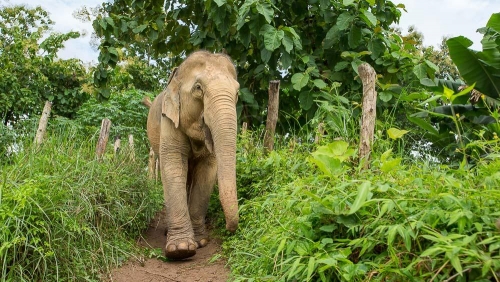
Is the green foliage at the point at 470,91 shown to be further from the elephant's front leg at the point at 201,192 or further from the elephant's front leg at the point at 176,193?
the elephant's front leg at the point at 176,193

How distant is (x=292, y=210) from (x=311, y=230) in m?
0.61

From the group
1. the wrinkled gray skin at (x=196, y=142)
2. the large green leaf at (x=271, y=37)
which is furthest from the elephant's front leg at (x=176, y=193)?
the large green leaf at (x=271, y=37)

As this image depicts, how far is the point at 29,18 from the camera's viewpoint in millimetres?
17984

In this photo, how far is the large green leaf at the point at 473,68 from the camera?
7305 millimetres

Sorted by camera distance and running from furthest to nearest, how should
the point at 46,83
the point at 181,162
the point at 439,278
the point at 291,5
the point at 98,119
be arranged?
the point at 46,83, the point at 98,119, the point at 291,5, the point at 181,162, the point at 439,278

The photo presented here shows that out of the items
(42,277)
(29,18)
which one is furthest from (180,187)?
(29,18)

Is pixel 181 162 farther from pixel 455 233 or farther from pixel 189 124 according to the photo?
pixel 455 233

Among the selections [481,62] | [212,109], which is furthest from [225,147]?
[481,62]

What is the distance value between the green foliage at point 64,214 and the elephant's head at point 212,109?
3.46 feet

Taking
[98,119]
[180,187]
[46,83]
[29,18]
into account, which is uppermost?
[29,18]

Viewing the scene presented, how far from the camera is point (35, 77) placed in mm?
14422

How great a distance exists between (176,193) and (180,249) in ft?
2.12

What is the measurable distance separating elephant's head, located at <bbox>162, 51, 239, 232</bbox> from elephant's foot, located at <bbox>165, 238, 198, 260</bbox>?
2.50 feet

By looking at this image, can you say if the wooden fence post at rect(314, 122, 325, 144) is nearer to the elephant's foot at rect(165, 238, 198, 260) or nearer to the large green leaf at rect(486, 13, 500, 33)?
the elephant's foot at rect(165, 238, 198, 260)
